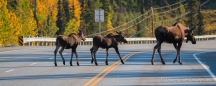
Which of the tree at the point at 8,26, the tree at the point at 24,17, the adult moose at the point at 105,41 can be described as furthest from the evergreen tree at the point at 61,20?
the adult moose at the point at 105,41

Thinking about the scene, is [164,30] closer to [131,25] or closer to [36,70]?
[36,70]

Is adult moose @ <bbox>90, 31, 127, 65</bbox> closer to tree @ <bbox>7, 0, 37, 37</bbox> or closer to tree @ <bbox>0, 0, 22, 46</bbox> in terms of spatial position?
tree @ <bbox>0, 0, 22, 46</bbox>

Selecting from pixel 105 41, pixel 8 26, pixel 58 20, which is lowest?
pixel 8 26

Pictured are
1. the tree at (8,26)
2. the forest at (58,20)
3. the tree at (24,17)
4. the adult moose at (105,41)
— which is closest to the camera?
the adult moose at (105,41)

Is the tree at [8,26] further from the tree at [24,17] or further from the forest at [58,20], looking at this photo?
the tree at [24,17]

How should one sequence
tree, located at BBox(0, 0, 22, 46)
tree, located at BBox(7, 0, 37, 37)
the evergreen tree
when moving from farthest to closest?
the evergreen tree
tree, located at BBox(7, 0, 37, 37)
tree, located at BBox(0, 0, 22, 46)

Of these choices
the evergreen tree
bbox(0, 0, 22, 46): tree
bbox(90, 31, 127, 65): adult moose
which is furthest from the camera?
the evergreen tree

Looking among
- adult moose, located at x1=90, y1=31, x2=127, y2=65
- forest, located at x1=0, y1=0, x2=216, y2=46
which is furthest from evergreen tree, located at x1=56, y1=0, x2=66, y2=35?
adult moose, located at x1=90, y1=31, x2=127, y2=65

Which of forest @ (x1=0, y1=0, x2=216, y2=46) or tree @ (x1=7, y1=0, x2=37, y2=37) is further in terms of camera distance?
tree @ (x1=7, y1=0, x2=37, y2=37)

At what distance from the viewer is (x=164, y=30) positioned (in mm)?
28875

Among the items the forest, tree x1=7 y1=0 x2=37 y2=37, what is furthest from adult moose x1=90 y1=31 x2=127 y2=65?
tree x1=7 y1=0 x2=37 y2=37

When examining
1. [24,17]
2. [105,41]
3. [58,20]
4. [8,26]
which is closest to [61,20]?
[58,20]

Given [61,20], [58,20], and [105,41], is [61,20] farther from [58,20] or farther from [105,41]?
[105,41]

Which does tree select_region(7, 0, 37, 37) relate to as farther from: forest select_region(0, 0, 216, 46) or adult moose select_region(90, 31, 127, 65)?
adult moose select_region(90, 31, 127, 65)
